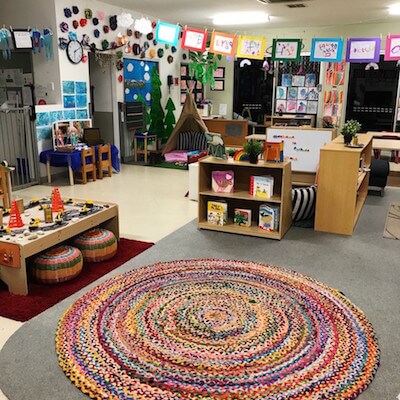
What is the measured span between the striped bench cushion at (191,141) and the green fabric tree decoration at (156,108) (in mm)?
563

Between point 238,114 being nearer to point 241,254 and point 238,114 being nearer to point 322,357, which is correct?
point 241,254

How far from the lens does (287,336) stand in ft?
8.89

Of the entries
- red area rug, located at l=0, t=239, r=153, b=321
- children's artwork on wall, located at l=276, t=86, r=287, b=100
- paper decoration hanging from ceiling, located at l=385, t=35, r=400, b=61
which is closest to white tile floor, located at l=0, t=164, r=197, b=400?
red area rug, located at l=0, t=239, r=153, b=321

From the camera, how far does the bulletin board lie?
19.9 ft

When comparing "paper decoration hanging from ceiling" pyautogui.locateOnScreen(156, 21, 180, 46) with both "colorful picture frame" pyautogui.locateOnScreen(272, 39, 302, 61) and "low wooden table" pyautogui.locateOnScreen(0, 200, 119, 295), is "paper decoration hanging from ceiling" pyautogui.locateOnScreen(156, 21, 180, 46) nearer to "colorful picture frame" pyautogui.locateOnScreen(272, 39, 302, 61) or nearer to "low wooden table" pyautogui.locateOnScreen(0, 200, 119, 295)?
"colorful picture frame" pyautogui.locateOnScreen(272, 39, 302, 61)

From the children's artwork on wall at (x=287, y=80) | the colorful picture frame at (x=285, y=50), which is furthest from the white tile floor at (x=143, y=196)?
the children's artwork on wall at (x=287, y=80)

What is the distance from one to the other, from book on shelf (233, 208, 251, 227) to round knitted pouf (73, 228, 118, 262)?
1332 millimetres

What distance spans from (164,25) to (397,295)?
5149 millimetres

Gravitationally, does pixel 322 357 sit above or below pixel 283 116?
below

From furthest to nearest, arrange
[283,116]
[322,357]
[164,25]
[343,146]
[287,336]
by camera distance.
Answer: [283,116]
[164,25]
[343,146]
[287,336]
[322,357]

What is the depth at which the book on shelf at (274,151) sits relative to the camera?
4.43 meters

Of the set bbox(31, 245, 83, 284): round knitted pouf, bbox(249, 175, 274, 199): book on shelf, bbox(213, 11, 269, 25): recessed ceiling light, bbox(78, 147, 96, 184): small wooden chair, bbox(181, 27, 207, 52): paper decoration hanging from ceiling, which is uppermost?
bbox(213, 11, 269, 25): recessed ceiling light

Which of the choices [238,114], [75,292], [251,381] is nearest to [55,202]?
[75,292]

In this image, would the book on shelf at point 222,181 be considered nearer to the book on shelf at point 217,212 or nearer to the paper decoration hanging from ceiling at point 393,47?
the book on shelf at point 217,212
